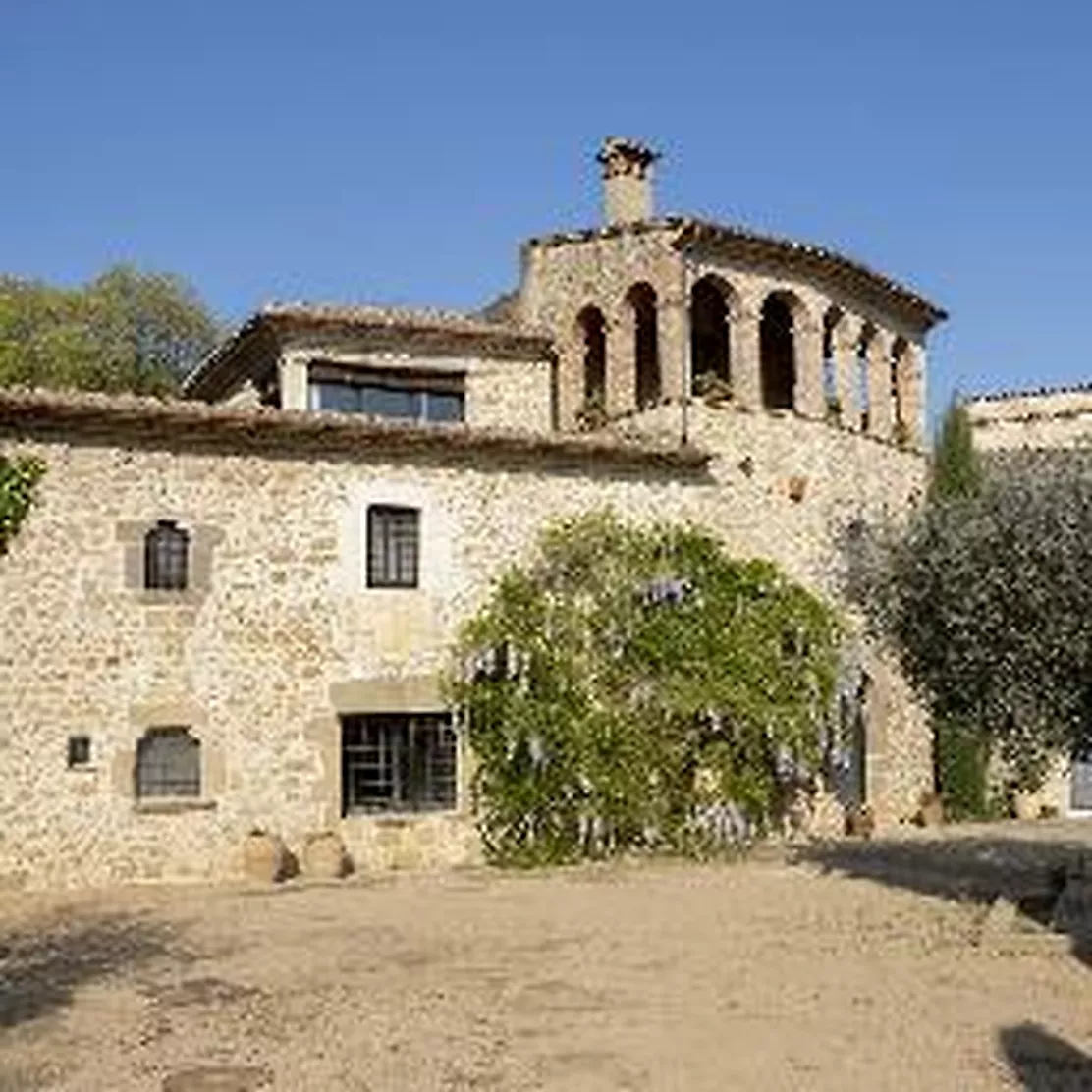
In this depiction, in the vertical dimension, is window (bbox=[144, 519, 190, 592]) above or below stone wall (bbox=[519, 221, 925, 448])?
below

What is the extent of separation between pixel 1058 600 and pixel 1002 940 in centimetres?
301

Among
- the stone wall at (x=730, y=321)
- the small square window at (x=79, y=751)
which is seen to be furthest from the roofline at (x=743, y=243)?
the small square window at (x=79, y=751)

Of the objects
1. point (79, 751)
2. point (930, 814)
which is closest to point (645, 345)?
point (930, 814)

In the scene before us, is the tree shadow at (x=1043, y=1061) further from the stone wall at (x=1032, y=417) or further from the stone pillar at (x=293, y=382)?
the stone wall at (x=1032, y=417)

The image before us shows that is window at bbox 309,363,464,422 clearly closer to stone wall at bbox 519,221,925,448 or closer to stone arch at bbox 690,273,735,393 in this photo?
stone wall at bbox 519,221,925,448

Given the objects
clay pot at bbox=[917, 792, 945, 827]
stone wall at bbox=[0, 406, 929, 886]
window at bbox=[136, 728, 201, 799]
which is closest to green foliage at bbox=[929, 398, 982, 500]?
clay pot at bbox=[917, 792, 945, 827]

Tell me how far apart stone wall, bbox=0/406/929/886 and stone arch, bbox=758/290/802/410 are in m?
5.80

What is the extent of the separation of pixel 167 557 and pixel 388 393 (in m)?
6.63

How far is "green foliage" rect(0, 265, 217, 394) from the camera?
1626 inches

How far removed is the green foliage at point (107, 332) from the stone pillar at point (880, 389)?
21691mm

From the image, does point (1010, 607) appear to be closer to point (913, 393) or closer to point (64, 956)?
point (64, 956)

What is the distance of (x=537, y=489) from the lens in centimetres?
2198

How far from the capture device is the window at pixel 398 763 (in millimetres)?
20625

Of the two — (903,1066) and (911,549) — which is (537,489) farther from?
(903,1066)
